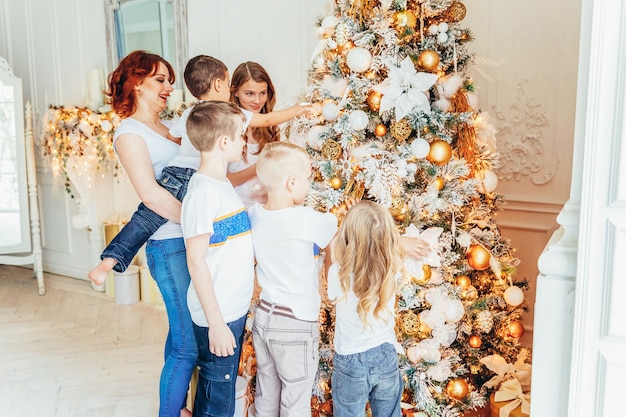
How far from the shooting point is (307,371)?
1.91 metres

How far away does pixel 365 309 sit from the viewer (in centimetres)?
176

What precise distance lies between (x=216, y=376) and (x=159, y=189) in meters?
0.67

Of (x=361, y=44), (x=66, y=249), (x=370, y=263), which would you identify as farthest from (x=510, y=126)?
(x=66, y=249)

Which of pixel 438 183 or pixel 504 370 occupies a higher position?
pixel 438 183

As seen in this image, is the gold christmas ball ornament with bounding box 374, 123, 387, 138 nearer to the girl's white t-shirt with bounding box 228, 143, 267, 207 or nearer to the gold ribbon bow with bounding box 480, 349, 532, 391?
the girl's white t-shirt with bounding box 228, 143, 267, 207

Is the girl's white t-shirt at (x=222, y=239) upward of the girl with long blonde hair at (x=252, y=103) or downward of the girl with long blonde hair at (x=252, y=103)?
downward

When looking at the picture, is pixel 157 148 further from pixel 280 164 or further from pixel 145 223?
pixel 280 164

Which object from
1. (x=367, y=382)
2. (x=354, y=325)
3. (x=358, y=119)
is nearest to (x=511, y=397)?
(x=367, y=382)

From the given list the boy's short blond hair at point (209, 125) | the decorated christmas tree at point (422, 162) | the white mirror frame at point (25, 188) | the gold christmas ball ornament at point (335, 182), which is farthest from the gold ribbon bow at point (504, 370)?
the white mirror frame at point (25, 188)

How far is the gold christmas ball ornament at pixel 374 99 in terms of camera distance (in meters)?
2.10

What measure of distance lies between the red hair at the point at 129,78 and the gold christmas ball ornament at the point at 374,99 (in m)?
0.81

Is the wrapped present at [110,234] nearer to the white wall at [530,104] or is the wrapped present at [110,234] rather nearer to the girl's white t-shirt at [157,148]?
the girl's white t-shirt at [157,148]

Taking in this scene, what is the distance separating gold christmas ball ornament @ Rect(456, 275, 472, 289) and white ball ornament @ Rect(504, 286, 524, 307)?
0.64 feet

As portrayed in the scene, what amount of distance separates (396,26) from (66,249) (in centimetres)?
397
